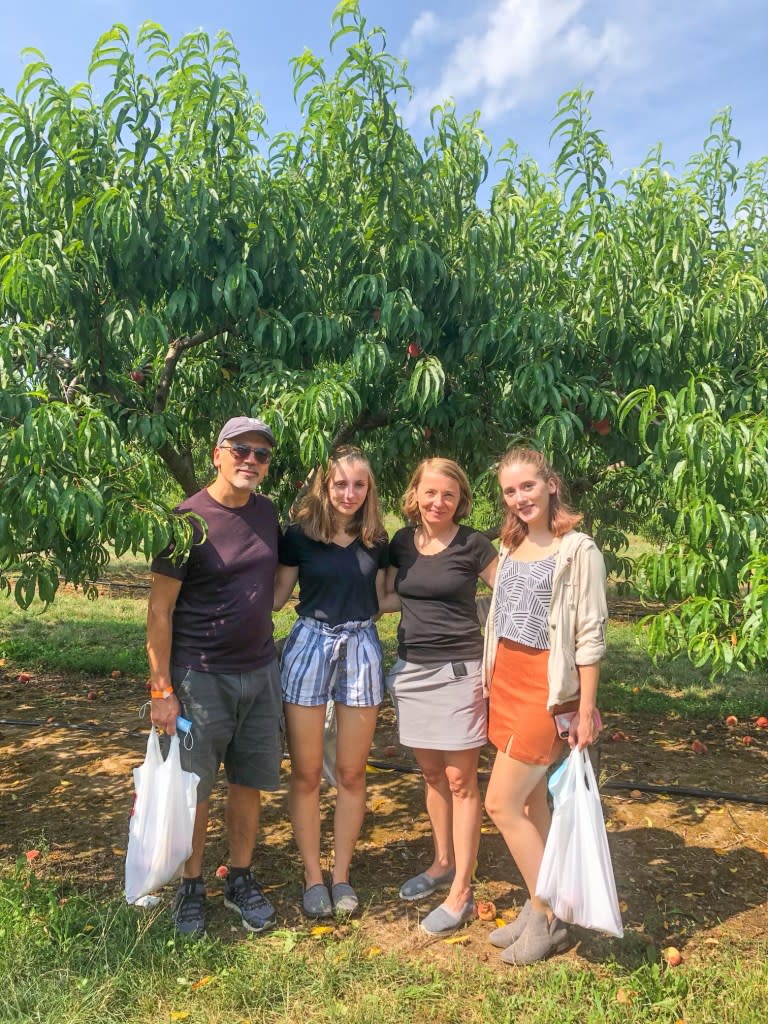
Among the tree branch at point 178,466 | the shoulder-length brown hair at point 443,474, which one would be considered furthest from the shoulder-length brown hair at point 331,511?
the tree branch at point 178,466

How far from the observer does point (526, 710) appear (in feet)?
8.98

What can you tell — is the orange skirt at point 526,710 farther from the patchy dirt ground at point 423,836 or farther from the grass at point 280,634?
the grass at point 280,634

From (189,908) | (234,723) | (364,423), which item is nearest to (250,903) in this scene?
(189,908)

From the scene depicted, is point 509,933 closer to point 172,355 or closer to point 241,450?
point 241,450

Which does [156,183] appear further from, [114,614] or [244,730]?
[114,614]

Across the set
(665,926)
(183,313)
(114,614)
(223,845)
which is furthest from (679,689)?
(114,614)

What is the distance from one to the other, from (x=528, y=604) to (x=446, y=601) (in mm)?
362

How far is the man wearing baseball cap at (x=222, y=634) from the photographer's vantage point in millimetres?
2793

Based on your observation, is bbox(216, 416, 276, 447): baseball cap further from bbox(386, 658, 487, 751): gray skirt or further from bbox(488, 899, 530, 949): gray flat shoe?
bbox(488, 899, 530, 949): gray flat shoe

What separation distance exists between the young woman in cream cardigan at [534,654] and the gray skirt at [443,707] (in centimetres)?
7

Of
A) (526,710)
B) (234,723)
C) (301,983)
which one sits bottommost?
(301,983)

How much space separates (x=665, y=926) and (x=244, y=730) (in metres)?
1.80

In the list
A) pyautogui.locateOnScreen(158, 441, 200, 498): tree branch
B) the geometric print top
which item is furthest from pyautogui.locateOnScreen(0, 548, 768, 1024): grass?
pyautogui.locateOnScreen(158, 441, 200, 498): tree branch

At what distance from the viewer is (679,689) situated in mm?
7168
